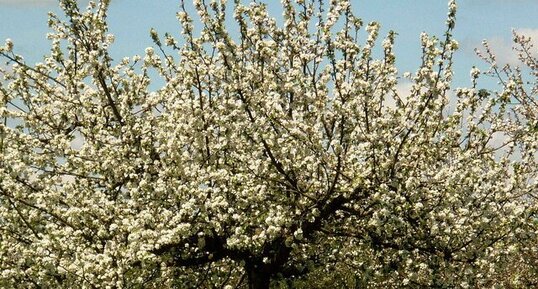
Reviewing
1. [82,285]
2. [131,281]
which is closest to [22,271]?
[82,285]

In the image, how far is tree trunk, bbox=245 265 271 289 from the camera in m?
14.6

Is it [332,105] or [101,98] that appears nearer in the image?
[332,105]

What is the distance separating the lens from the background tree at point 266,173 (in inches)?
469

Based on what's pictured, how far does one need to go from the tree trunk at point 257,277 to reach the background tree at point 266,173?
15cm

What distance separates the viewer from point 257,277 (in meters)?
14.7

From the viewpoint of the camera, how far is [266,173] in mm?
12742

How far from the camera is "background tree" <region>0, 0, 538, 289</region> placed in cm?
1191

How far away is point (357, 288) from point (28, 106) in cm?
913

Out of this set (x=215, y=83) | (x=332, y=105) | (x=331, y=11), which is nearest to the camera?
(x=332, y=105)

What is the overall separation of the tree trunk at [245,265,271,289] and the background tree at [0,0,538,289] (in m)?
0.15

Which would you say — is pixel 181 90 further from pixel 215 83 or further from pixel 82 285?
pixel 82 285

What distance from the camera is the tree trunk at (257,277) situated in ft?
47.9

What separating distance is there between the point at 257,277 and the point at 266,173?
117 inches

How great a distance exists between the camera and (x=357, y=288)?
1811cm
